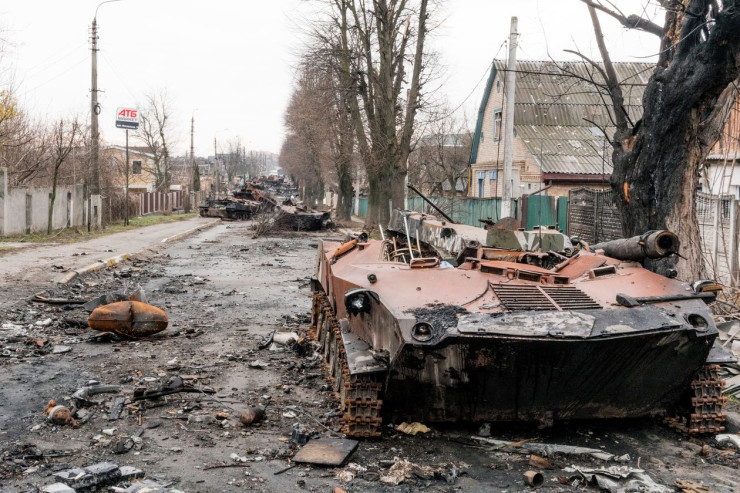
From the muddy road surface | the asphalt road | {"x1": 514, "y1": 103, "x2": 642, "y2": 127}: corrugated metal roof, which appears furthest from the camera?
{"x1": 514, "y1": 103, "x2": 642, "y2": 127}: corrugated metal roof

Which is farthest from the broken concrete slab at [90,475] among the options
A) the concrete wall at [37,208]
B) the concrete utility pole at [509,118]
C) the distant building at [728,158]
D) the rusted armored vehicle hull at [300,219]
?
the rusted armored vehicle hull at [300,219]

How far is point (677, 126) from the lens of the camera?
29.6ft

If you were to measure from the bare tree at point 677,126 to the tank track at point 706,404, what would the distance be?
3869 millimetres

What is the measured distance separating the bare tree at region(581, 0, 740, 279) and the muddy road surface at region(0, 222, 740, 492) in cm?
410

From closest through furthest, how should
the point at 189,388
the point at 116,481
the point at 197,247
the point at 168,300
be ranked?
the point at 116,481 < the point at 189,388 < the point at 168,300 < the point at 197,247

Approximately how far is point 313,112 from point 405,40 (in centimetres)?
773

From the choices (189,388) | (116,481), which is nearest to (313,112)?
(189,388)

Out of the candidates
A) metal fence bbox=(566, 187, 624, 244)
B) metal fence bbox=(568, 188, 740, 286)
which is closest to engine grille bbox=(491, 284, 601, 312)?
metal fence bbox=(568, 188, 740, 286)

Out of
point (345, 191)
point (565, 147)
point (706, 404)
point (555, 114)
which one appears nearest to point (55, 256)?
point (706, 404)

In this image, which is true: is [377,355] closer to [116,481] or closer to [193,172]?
[116,481]

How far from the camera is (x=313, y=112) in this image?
3534cm

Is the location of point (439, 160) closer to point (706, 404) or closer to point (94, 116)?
point (94, 116)

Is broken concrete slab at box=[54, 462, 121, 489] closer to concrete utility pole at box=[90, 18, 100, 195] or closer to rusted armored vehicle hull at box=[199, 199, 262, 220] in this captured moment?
concrete utility pole at box=[90, 18, 100, 195]

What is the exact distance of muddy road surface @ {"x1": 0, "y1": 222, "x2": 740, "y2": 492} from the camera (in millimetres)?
4699
